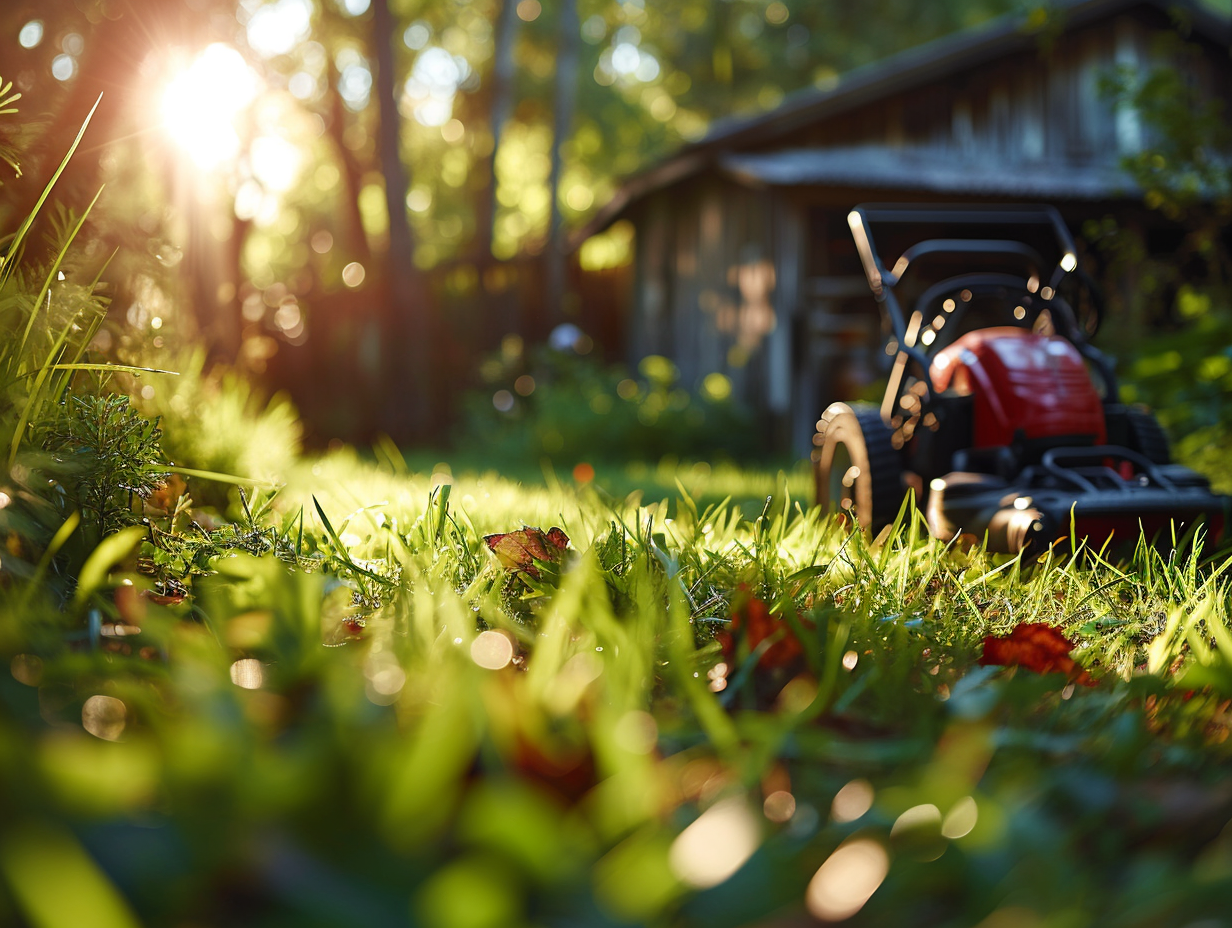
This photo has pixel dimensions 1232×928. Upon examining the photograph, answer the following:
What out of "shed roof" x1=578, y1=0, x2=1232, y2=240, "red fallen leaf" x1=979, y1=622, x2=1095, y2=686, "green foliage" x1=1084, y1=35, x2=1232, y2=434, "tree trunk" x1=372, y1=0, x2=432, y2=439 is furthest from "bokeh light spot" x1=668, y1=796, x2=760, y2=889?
"tree trunk" x1=372, y1=0, x2=432, y2=439

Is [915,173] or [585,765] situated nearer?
[585,765]

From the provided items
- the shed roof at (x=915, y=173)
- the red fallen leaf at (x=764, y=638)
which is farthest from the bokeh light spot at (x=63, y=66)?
the shed roof at (x=915, y=173)

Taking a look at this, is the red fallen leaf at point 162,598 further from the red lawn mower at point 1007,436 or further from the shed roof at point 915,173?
the shed roof at point 915,173

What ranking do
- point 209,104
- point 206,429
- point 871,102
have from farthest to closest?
point 871,102, point 209,104, point 206,429

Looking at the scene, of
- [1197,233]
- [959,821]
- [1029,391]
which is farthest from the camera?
[1197,233]

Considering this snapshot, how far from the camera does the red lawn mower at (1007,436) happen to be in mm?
2912

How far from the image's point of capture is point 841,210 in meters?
11.2

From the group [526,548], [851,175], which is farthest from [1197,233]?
[526,548]

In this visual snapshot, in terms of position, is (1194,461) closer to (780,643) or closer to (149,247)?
(780,643)

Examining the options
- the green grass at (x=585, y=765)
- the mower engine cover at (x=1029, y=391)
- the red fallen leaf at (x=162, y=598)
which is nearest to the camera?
the green grass at (x=585, y=765)

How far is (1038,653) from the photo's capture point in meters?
1.52

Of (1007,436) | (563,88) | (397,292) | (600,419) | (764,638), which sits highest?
(563,88)

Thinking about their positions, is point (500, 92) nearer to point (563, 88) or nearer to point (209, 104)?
point (563, 88)

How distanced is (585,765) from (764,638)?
511 millimetres
